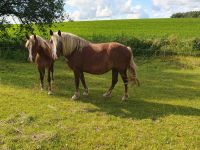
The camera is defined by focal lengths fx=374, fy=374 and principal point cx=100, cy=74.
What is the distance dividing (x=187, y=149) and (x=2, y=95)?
6.58m

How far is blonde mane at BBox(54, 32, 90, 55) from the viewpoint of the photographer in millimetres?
11156

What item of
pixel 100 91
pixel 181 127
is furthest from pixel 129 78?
pixel 181 127

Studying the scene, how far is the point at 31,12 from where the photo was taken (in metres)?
22.9

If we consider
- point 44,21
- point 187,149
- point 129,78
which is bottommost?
point 187,149

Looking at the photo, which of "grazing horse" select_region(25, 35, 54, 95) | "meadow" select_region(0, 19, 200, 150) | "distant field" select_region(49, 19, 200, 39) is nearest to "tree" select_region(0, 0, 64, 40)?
"distant field" select_region(49, 19, 200, 39)

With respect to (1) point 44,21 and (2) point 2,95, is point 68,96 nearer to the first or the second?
(2) point 2,95

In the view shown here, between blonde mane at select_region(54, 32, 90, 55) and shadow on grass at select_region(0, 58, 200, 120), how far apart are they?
1.64 metres

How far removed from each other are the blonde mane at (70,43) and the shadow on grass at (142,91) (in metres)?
1.64

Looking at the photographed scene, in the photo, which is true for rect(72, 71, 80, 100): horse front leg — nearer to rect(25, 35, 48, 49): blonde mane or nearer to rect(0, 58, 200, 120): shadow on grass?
rect(0, 58, 200, 120): shadow on grass

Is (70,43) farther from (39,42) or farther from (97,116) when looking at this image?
(97,116)

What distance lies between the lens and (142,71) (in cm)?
1953

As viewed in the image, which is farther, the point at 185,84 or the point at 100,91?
Result: the point at 185,84

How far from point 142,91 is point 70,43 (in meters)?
3.82

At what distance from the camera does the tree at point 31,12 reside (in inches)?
904
